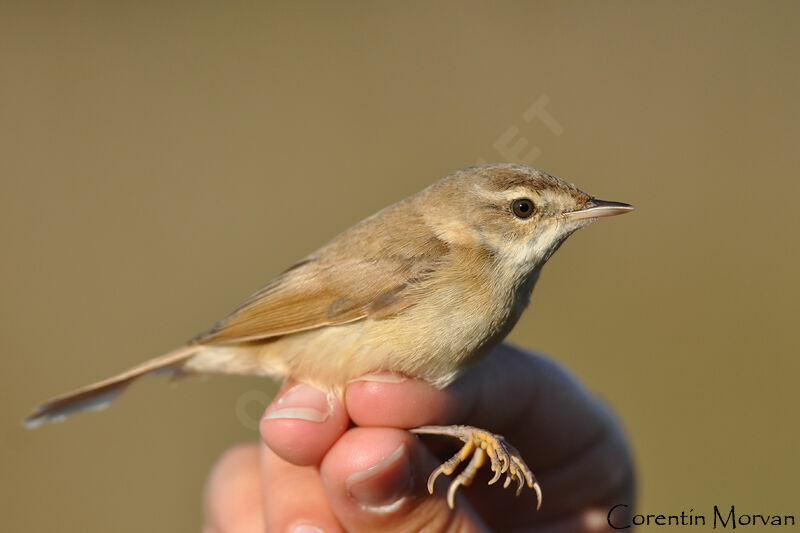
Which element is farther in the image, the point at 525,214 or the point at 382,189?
the point at 382,189

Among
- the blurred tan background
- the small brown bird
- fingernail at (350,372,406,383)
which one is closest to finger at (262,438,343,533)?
the small brown bird

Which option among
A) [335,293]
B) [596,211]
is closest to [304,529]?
[335,293]

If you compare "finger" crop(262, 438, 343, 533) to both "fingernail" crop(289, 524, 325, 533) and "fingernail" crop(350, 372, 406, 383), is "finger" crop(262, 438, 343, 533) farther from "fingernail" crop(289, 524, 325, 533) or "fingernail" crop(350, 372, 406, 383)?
"fingernail" crop(350, 372, 406, 383)

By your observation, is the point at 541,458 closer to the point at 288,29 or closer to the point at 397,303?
the point at 397,303

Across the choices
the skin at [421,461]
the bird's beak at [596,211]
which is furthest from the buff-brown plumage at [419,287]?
the skin at [421,461]

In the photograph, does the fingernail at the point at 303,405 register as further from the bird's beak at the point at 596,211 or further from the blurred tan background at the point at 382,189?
the blurred tan background at the point at 382,189

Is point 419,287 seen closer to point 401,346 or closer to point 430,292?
point 430,292

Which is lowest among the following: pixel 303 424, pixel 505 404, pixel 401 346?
pixel 505 404

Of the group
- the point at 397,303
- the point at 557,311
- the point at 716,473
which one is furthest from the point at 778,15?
the point at 397,303
